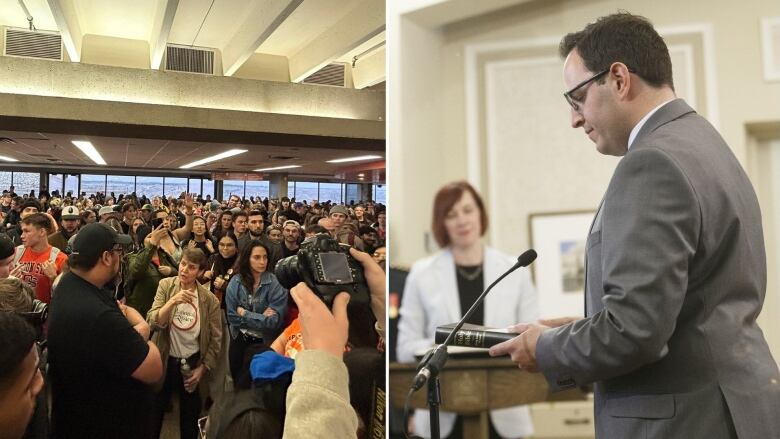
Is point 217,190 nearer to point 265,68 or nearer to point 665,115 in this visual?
point 265,68

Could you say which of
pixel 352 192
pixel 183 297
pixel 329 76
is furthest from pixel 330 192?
pixel 183 297

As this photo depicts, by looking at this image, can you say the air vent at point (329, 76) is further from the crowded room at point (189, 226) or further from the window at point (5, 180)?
the window at point (5, 180)

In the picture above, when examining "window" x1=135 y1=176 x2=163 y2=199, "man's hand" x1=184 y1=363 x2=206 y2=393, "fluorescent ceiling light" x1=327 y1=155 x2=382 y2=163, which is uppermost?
"fluorescent ceiling light" x1=327 y1=155 x2=382 y2=163

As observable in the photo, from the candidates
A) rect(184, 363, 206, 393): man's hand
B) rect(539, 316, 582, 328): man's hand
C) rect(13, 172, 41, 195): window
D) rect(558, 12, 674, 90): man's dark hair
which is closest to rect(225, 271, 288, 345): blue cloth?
rect(184, 363, 206, 393): man's hand

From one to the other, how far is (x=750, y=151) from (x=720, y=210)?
0.14 m

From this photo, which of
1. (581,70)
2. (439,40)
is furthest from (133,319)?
(581,70)

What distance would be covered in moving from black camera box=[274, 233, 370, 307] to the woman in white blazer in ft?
0.42

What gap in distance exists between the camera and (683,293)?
833 millimetres

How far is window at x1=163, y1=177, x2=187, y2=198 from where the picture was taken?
24.5ft

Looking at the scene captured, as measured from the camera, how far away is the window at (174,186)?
746 centimetres

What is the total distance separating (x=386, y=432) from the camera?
1278 mm

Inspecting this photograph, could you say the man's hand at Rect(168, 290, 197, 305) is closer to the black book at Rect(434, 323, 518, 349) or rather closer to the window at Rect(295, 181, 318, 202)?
the black book at Rect(434, 323, 518, 349)

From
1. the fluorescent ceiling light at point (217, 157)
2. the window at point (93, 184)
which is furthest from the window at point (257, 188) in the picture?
the window at point (93, 184)

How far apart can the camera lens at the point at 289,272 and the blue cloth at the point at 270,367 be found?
0.18 meters
